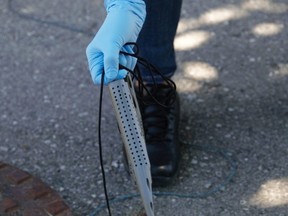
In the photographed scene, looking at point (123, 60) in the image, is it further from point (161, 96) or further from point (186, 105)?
point (186, 105)

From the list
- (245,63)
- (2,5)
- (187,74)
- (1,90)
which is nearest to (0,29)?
(2,5)

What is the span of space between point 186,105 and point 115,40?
3.08ft

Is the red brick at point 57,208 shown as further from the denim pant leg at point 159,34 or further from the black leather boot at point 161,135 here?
the denim pant leg at point 159,34

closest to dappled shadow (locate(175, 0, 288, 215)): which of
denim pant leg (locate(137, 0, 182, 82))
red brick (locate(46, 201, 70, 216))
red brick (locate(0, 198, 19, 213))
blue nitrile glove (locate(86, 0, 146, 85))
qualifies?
denim pant leg (locate(137, 0, 182, 82))

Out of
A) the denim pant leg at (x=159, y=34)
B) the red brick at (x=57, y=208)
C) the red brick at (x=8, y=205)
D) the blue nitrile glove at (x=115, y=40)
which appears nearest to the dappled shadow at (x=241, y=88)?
the denim pant leg at (x=159, y=34)

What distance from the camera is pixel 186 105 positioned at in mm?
2270

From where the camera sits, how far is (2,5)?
3031 mm

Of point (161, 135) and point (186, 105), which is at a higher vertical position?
point (161, 135)

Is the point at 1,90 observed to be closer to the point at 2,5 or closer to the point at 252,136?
the point at 2,5

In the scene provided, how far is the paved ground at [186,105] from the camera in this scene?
1.90m

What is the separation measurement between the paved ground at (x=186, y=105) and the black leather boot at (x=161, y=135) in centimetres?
5

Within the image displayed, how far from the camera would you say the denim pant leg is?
6.24 ft

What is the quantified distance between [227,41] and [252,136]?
2.14ft

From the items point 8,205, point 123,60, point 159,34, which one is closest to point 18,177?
point 8,205
